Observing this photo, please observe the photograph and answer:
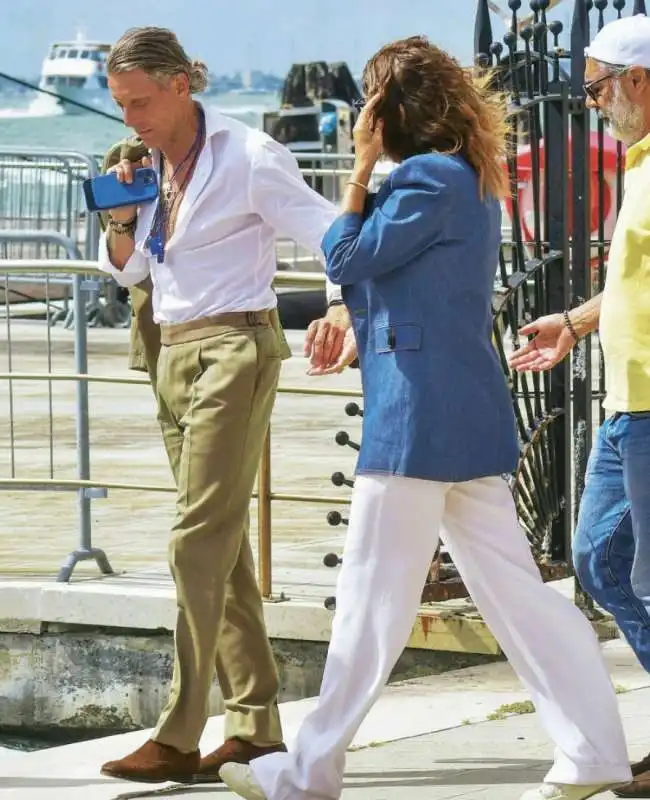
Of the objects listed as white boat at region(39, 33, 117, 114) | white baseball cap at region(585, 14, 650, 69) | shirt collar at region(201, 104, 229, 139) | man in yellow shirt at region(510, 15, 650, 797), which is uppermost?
white boat at region(39, 33, 117, 114)

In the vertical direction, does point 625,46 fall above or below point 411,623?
above

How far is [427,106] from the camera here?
455 cm

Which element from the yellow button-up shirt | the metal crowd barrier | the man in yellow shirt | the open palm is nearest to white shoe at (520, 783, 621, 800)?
the man in yellow shirt

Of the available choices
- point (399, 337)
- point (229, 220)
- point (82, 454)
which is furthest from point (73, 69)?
point (399, 337)

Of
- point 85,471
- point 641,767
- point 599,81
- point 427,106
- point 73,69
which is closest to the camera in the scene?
point 427,106

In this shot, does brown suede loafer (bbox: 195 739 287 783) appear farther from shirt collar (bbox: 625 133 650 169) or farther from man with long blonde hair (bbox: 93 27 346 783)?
shirt collar (bbox: 625 133 650 169)

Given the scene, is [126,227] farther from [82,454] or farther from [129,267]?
[82,454]

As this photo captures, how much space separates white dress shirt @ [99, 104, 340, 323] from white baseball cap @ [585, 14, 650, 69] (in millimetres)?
770

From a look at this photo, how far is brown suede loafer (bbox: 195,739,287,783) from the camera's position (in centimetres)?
523

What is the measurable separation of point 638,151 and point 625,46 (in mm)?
234

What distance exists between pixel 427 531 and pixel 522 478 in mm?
2354

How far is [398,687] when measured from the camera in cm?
636

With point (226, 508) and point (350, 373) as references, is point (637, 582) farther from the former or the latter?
point (350, 373)

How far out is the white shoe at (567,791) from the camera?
4664 mm
